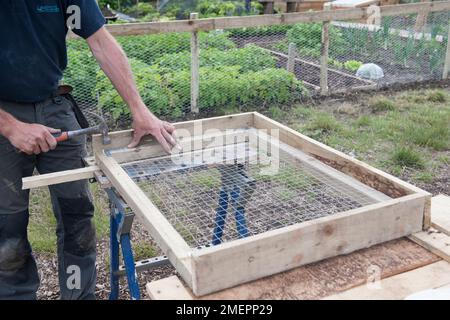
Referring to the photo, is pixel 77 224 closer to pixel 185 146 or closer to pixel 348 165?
pixel 185 146

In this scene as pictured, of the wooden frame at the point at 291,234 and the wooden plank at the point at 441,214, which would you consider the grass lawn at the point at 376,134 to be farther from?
the wooden plank at the point at 441,214

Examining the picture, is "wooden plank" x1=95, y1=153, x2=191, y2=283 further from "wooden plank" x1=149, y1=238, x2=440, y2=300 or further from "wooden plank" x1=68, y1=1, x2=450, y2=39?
"wooden plank" x1=68, y1=1, x2=450, y2=39

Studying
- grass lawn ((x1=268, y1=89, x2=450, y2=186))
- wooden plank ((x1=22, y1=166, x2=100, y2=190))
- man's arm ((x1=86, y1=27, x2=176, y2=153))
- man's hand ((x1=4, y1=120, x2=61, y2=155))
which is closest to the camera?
wooden plank ((x1=22, y1=166, x2=100, y2=190))

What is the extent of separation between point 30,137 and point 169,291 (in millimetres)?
1072

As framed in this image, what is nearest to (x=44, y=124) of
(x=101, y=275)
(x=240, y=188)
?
(x=240, y=188)

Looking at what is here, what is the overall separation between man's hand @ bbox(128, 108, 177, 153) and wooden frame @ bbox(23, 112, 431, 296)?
21 cm

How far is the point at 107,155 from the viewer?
7.65ft

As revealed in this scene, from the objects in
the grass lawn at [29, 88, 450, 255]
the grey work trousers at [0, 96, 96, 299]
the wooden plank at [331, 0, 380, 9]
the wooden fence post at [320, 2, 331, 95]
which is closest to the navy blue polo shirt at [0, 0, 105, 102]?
the grey work trousers at [0, 96, 96, 299]

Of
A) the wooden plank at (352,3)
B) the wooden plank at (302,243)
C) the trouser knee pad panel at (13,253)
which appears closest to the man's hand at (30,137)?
the trouser knee pad panel at (13,253)

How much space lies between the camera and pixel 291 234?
1.60 m

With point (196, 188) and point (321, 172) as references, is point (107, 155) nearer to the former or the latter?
point (321, 172)

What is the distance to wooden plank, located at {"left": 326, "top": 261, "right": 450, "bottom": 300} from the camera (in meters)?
1.53

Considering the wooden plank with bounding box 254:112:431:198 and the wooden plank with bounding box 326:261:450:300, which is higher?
the wooden plank with bounding box 254:112:431:198
